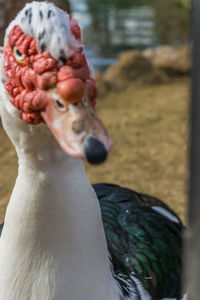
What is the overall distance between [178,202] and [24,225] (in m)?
2.78

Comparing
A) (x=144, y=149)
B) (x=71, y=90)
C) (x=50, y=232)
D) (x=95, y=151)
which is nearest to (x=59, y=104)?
(x=71, y=90)

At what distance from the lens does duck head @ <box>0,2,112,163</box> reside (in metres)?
1.30

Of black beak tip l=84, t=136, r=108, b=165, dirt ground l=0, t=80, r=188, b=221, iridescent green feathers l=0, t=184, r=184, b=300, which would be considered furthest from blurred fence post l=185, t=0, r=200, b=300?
dirt ground l=0, t=80, r=188, b=221

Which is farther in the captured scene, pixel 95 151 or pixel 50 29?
pixel 50 29

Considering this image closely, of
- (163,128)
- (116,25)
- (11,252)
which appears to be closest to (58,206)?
(11,252)

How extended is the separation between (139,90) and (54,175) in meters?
5.72

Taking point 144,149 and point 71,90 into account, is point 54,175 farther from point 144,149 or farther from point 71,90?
point 144,149

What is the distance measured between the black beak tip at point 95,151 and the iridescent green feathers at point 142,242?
3.06 ft

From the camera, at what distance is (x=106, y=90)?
7.14m

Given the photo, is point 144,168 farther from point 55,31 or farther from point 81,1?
point 81,1

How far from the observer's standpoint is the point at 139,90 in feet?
23.7

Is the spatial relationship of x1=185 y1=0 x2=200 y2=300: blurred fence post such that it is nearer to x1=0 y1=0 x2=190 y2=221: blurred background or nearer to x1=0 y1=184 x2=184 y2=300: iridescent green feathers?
x1=0 y1=184 x2=184 y2=300: iridescent green feathers

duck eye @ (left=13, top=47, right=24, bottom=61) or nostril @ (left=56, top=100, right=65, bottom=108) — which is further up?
duck eye @ (left=13, top=47, right=24, bottom=61)

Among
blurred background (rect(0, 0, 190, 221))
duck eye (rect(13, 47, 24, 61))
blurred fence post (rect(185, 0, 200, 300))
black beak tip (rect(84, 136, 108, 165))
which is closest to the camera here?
blurred fence post (rect(185, 0, 200, 300))
